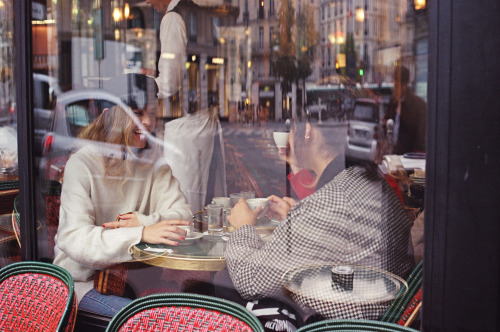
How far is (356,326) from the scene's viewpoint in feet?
4.67

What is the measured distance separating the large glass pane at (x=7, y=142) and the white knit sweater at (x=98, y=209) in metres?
0.45

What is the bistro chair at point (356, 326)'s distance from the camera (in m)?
1.41

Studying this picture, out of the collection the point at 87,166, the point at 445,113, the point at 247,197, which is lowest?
the point at 247,197

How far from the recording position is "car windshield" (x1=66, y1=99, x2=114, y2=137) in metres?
2.91

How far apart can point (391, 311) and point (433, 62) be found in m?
0.89

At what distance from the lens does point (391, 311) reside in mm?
1846

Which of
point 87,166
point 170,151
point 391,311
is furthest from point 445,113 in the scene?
point 170,151

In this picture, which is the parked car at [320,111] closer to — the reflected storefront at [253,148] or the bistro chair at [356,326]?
the reflected storefront at [253,148]

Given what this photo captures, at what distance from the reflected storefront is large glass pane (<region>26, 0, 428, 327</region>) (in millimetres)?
10

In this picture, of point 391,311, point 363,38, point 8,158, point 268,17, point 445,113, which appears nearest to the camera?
point 445,113

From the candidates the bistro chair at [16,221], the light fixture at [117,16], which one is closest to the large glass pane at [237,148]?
the bistro chair at [16,221]

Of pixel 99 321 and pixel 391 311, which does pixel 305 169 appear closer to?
pixel 391 311

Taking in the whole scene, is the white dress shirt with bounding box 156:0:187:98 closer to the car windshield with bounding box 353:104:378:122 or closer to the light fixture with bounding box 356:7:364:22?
the light fixture with bounding box 356:7:364:22

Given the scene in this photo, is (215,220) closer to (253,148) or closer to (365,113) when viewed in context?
(365,113)
